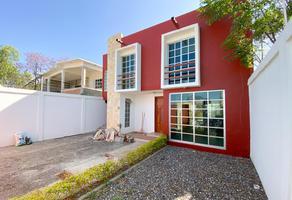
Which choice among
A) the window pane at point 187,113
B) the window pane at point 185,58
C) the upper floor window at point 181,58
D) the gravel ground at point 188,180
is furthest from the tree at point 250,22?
the gravel ground at point 188,180

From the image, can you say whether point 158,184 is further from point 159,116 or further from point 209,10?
point 209,10

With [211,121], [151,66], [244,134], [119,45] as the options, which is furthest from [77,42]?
[244,134]

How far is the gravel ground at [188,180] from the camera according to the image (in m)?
3.92

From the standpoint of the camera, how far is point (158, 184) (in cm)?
446

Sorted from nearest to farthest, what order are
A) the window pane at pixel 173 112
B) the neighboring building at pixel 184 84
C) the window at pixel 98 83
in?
the neighboring building at pixel 184 84, the window pane at pixel 173 112, the window at pixel 98 83

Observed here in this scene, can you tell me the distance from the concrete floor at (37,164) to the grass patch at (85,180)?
93cm

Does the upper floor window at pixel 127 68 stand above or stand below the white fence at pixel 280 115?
above

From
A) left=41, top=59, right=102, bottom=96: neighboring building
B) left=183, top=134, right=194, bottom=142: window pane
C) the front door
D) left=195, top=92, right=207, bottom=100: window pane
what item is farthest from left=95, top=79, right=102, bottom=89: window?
left=195, top=92, right=207, bottom=100: window pane

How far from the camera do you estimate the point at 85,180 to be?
4.16 m

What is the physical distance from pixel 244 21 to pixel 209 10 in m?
1.72

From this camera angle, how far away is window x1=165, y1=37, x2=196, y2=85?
27.5ft

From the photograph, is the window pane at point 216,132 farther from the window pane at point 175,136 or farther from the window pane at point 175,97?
the window pane at point 175,97

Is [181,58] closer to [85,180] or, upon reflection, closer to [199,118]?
[199,118]

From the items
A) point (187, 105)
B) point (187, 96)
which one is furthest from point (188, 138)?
point (187, 96)
